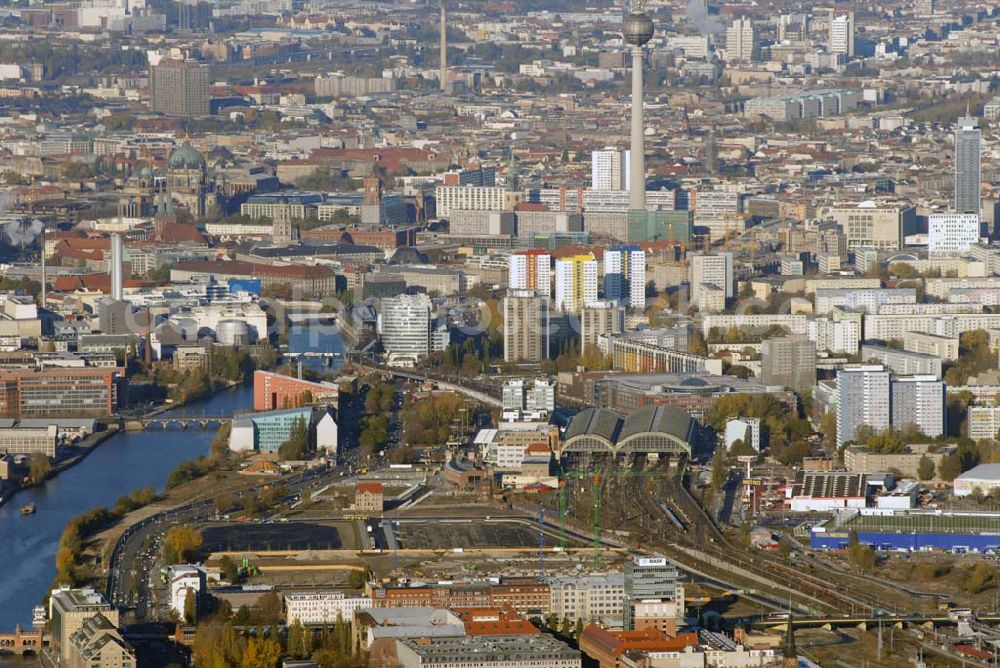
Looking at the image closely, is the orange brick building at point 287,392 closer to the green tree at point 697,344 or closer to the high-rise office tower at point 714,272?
the green tree at point 697,344

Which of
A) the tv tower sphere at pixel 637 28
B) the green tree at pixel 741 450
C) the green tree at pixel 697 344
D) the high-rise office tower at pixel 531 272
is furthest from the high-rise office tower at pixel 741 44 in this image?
the green tree at pixel 741 450

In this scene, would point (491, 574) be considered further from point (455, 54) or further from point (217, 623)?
point (455, 54)

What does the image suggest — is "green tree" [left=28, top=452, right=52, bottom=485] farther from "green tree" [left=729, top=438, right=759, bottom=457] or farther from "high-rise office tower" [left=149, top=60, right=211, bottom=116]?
"high-rise office tower" [left=149, top=60, right=211, bottom=116]

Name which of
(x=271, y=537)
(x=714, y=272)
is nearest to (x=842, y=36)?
(x=714, y=272)

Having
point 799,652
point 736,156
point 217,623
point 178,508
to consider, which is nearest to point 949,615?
point 799,652

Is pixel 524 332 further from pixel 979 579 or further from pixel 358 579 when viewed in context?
pixel 358 579

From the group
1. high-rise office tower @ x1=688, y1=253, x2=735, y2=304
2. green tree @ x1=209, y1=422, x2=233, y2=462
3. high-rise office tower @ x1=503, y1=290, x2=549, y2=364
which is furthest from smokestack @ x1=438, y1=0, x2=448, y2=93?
green tree @ x1=209, y1=422, x2=233, y2=462
